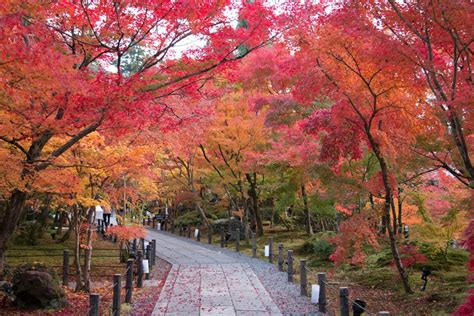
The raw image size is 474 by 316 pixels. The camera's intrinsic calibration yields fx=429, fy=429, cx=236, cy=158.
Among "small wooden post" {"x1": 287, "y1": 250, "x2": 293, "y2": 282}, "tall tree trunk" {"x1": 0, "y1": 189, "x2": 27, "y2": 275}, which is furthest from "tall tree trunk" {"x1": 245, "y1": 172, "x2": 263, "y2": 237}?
"tall tree trunk" {"x1": 0, "y1": 189, "x2": 27, "y2": 275}

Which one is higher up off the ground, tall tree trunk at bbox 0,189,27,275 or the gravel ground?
tall tree trunk at bbox 0,189,27,275

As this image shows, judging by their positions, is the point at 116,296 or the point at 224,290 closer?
the point at 116,296

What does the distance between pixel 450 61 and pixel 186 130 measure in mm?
11304

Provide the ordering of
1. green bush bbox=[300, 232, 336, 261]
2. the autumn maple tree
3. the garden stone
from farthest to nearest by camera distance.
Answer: green bush bbox=[300, 232, 336, 261]
the garden stone
the autumn maple tree

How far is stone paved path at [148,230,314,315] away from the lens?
8133mm

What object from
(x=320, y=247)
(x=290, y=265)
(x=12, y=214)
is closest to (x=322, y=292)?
(x=290, y=265)

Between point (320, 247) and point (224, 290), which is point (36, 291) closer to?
point (224, 290)

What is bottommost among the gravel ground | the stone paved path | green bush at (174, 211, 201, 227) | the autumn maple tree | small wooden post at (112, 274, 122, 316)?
the gravel ground

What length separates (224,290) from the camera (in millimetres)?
9938

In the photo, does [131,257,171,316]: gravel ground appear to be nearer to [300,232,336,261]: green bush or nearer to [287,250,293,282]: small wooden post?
[287,250,293,282]: small wooden post

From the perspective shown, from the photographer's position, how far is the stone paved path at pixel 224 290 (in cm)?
813

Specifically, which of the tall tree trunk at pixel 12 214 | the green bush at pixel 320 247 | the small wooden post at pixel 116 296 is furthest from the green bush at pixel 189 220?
the small wooden post at pixel 116 296

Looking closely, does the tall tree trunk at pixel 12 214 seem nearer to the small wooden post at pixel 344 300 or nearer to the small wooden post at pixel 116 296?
the small wooden post at pixel 116 296

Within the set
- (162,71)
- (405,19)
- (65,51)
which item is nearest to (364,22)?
(405,19)
